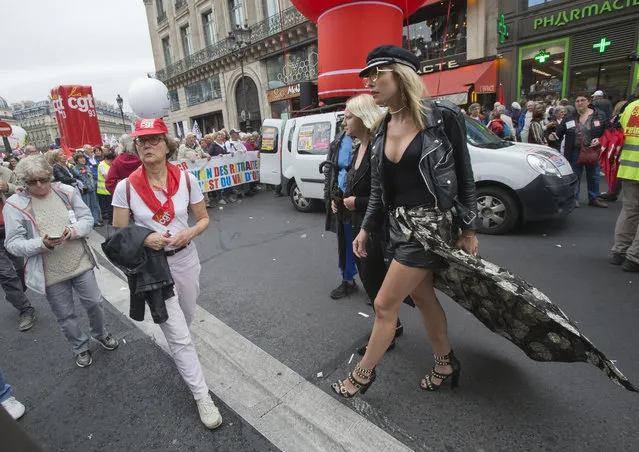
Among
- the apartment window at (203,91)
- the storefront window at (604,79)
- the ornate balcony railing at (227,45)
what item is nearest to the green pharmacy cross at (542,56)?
the storefront window at (604,79)

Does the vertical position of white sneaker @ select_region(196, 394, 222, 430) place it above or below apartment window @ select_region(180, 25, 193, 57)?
below

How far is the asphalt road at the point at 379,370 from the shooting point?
2068mm

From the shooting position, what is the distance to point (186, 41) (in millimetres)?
29688

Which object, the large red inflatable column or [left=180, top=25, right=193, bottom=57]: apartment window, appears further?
[left=180, top=25, right=193, bottom=57]: apartment window

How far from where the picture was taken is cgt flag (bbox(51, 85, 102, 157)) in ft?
54.1

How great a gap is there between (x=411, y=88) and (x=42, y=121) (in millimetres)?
145094

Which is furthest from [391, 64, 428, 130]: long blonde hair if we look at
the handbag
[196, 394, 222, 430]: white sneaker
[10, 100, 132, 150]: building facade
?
[10, 100, 132, 150]: building facade

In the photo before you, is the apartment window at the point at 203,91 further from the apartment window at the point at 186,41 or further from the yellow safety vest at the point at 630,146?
the yellow safety vest at the point at 630,146

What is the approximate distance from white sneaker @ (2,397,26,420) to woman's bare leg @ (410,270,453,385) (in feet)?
8.76

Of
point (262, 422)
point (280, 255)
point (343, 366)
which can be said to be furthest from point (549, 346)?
point (280, 255)

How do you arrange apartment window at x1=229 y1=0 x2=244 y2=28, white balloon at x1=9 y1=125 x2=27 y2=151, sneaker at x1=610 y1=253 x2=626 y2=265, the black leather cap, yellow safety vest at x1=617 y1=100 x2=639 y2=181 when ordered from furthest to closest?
1. apartment window at x1=229 y1=0 x2=244 y2=28
2. white balloon at x1=9 y1=125 x2=27 y2=151
3. sneaker at x1=610 y1=253 x2=626 y2=265
4. yellow safety vest at x1=617 y1=100 x2=639 y2=181
5. the black leather cap

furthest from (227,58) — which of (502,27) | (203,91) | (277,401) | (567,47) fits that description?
(277,401)

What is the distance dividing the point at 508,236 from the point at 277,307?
3.47 meters

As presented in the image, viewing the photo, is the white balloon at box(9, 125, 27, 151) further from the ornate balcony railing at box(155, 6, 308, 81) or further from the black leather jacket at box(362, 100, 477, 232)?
the black leather jacket at box(362, 100, 477, 232)
